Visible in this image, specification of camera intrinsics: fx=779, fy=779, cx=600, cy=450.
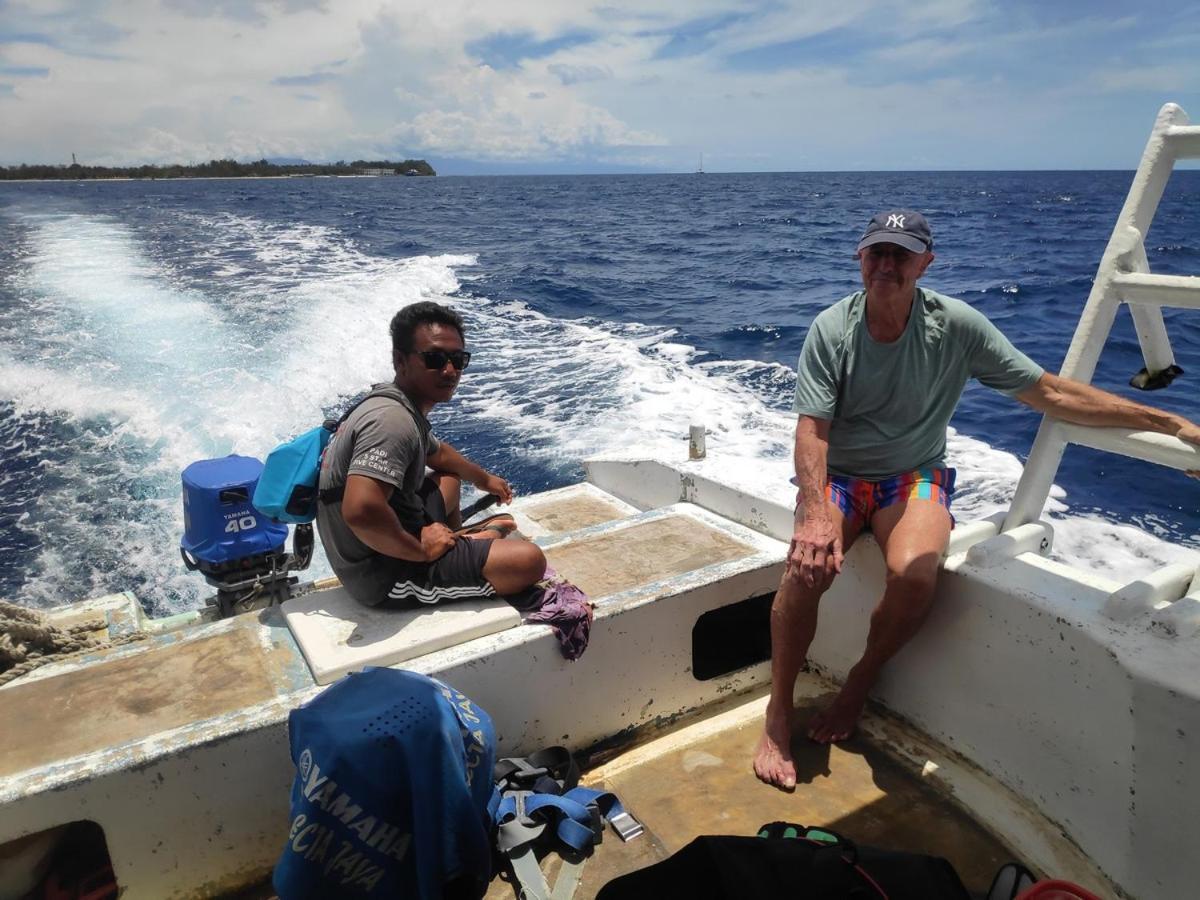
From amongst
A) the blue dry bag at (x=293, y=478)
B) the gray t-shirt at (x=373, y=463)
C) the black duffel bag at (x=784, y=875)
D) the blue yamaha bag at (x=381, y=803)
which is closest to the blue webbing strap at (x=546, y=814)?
the blue yamaha bag at (x=381, y=803)

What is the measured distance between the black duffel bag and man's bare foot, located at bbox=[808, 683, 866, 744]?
2.71 feet

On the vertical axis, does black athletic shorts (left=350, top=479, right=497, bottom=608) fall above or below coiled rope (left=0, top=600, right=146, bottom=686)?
above

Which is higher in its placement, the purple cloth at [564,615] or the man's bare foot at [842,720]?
the purple cloth at [564,615]

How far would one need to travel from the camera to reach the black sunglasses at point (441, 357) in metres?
2.49

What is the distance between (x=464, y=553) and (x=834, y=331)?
1.46 meters

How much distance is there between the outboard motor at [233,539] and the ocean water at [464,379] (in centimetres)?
204

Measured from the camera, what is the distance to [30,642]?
8.21 feet

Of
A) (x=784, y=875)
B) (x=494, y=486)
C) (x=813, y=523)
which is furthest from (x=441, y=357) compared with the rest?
(x=784, y=875)

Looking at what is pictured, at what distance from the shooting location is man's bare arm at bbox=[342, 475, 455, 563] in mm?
2279

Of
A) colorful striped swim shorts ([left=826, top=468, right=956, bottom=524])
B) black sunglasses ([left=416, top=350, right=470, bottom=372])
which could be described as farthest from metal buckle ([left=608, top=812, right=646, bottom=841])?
black sunglasses ([left=416, top=350, right=470, bottom=372])

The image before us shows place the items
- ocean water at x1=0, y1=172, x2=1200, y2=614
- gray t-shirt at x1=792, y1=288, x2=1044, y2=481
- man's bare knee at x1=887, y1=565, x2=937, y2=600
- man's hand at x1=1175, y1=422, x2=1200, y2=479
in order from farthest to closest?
ocean water at x1=0, y1=172, x2=1200, y2=614, gray t-shirt at x1=792, y1=288, x2=1044, y2=481, man's bare knee at x1=887, y1=565, x2=937, y2=600, man's hand at x1=1175, y1=422, x2=1200, y2=479

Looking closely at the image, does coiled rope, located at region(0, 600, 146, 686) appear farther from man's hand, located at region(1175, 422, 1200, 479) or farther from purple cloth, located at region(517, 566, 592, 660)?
man's hand, located at region(1175, 422, 1200, 479)

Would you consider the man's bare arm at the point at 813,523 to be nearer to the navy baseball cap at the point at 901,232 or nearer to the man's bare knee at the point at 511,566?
the navy baseball cap at the point at 901,232

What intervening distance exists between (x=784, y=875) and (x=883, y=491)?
137cm
